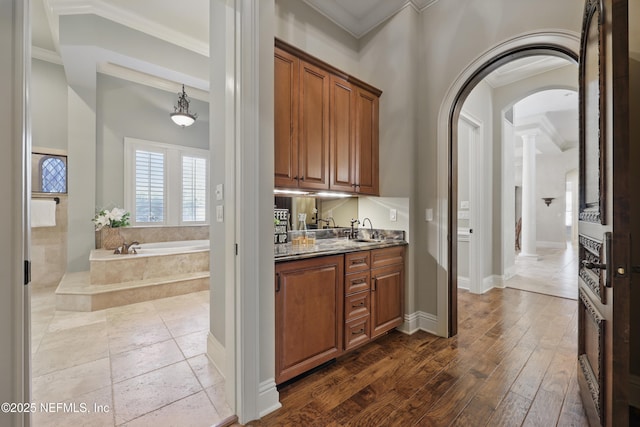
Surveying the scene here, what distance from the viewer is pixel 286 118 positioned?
7.06ft

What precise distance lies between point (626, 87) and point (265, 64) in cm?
167

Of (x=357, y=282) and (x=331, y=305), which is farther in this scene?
(x=357, y=282)

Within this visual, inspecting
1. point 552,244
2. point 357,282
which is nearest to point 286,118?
point 357,282

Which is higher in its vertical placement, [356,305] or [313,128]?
[313,128]

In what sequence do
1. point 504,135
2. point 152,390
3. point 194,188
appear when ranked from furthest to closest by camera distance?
point 194,188
point 504,135
point 152,390

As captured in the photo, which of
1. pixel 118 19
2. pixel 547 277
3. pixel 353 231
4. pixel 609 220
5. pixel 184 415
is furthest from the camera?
pixel 547 277

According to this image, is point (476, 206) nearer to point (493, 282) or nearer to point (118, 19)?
point (493, 282)

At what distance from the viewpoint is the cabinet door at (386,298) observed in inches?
95.7

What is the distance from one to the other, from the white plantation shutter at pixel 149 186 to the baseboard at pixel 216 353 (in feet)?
11.6

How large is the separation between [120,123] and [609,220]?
598 centimetres

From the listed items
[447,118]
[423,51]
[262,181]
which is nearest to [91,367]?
[262,181]

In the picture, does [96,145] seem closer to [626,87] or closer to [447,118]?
[447,118]

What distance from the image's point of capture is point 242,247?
5.06 ft

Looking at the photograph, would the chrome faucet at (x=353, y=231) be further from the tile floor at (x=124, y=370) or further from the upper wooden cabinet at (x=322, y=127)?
the tile floor at (x=124, y=370)
